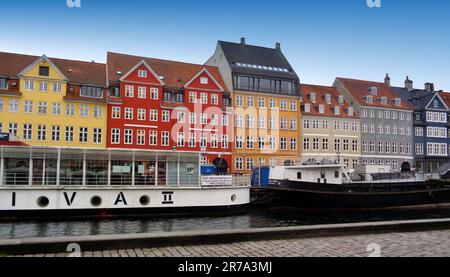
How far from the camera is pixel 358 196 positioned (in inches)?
1361

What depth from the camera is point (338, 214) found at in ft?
104

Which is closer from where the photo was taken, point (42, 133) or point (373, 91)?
point (42, 133)

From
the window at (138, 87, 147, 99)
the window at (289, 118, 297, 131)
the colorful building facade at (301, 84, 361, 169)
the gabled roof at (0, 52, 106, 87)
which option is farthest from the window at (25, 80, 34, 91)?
the colorful building facade at (301, 84, 361, 169)

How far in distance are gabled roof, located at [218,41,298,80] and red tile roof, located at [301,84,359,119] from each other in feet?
13.3

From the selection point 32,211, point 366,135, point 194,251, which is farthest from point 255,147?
point 194,251

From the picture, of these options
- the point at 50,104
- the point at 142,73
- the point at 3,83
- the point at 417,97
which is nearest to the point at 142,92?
the point at 142,73

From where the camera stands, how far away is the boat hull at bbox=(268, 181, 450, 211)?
3262 centimetres

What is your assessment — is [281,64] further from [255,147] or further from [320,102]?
→ [255,147]

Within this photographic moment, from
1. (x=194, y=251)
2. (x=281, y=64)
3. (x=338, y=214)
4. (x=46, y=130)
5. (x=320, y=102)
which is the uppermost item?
(x=281, y=64)

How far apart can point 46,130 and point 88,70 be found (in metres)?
8.41

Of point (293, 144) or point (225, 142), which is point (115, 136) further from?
point (293, 144)

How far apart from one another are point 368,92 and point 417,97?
27.6 ft

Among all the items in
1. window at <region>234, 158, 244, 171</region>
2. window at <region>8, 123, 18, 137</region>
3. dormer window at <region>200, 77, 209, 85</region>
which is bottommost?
window at <region>234, 158, 244, 171</region>

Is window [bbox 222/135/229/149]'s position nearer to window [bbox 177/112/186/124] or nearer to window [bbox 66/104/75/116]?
window [bbox 177/112/186/124]
